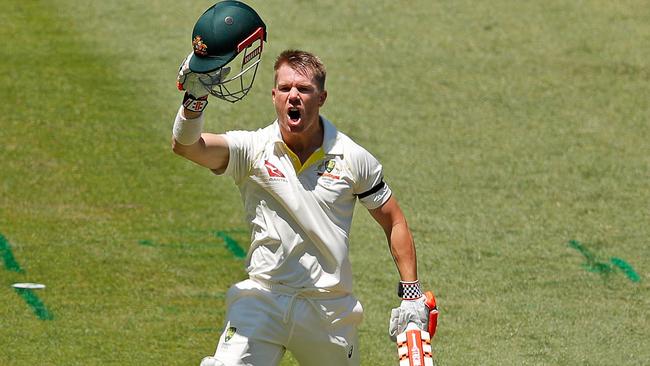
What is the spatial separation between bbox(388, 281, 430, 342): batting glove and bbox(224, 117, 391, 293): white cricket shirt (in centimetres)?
28

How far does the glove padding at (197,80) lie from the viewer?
6051 mm

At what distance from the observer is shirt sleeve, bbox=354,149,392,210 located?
6.50m


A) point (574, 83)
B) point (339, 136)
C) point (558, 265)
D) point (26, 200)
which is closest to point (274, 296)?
point (339, 136)

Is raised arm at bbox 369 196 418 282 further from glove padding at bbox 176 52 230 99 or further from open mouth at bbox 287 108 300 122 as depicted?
glove padding at bbox 176 52 230 99

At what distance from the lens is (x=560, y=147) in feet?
40.3

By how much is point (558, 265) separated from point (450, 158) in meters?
2.19

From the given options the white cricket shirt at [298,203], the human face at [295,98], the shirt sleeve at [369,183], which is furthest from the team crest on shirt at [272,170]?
the shirt sleeve at [369,183]

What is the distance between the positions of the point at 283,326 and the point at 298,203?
63cm

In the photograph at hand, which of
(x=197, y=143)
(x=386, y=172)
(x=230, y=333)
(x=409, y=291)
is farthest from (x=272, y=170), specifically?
(x=386, y=172)

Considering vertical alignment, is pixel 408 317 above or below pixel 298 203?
below

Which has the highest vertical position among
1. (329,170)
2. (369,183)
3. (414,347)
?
(329,170)

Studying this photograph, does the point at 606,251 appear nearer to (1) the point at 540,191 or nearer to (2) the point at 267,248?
(1) the point at 540,191

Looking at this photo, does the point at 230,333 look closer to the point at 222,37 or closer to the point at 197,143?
the point at 197,143

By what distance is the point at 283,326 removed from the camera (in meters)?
6.30
